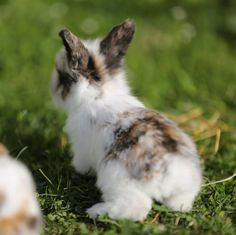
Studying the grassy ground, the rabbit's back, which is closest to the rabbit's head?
the rabbit's back

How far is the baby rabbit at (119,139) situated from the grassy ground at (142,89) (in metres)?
0.19

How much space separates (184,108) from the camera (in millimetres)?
7629

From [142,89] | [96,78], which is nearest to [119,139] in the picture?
[96,78]

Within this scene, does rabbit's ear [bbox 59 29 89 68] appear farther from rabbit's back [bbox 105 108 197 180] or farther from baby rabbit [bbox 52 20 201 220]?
rabbit's back [bbox 105 108 197 180]

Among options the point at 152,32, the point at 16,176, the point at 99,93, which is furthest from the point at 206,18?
the point at 16,176

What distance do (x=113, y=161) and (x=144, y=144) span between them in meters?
0.28

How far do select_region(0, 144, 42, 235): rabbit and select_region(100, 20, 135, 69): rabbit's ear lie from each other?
179 centimetres

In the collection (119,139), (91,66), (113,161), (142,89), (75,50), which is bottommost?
(142,89)

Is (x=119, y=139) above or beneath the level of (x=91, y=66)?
beneath

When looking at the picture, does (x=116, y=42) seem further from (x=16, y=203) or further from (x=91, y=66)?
(x=16, y=203)

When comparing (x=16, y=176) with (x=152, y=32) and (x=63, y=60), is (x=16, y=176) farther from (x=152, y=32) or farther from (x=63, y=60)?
(x=152, y=32)

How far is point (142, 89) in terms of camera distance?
311 inches

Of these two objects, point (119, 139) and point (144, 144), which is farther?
point (119, 139)

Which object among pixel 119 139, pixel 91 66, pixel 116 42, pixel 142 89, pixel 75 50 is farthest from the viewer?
pixel 142 89
